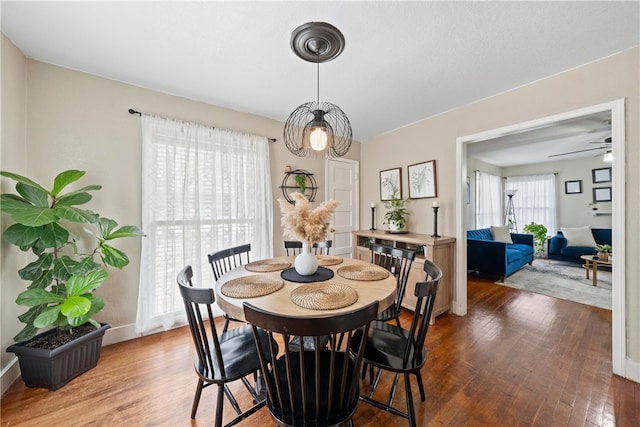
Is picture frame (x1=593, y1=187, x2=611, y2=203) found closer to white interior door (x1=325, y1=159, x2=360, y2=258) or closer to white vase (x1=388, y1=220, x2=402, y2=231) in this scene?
white vase (x1=388, y1=220, x2=402, y2=231)

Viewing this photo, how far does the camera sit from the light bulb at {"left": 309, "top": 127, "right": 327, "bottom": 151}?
172 centimetres

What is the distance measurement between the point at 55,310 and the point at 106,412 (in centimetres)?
75

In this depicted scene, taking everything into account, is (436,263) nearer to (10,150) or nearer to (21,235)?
(21,235)

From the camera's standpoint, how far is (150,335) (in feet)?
8.10

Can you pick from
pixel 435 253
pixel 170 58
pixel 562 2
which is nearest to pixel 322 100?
pixel 170 58

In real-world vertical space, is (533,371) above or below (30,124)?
below

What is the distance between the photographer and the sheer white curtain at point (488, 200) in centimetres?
588

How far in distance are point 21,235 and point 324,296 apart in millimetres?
2094

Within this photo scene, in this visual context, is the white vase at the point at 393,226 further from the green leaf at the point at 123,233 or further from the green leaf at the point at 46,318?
the green leaf at the point at 46,318

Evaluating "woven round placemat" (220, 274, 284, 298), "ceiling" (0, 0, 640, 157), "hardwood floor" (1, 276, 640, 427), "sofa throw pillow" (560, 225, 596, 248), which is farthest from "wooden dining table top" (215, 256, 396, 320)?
"sofa throw pillow" (560, 225, 596, 248)

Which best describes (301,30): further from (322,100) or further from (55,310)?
(55,310)

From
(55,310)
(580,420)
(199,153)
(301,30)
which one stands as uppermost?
(301,30)

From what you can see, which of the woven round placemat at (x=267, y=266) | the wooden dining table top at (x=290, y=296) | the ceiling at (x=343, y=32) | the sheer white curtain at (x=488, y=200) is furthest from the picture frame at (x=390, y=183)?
the sheer white curtain at (x=488, y=200)

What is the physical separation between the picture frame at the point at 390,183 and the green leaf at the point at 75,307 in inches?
141
